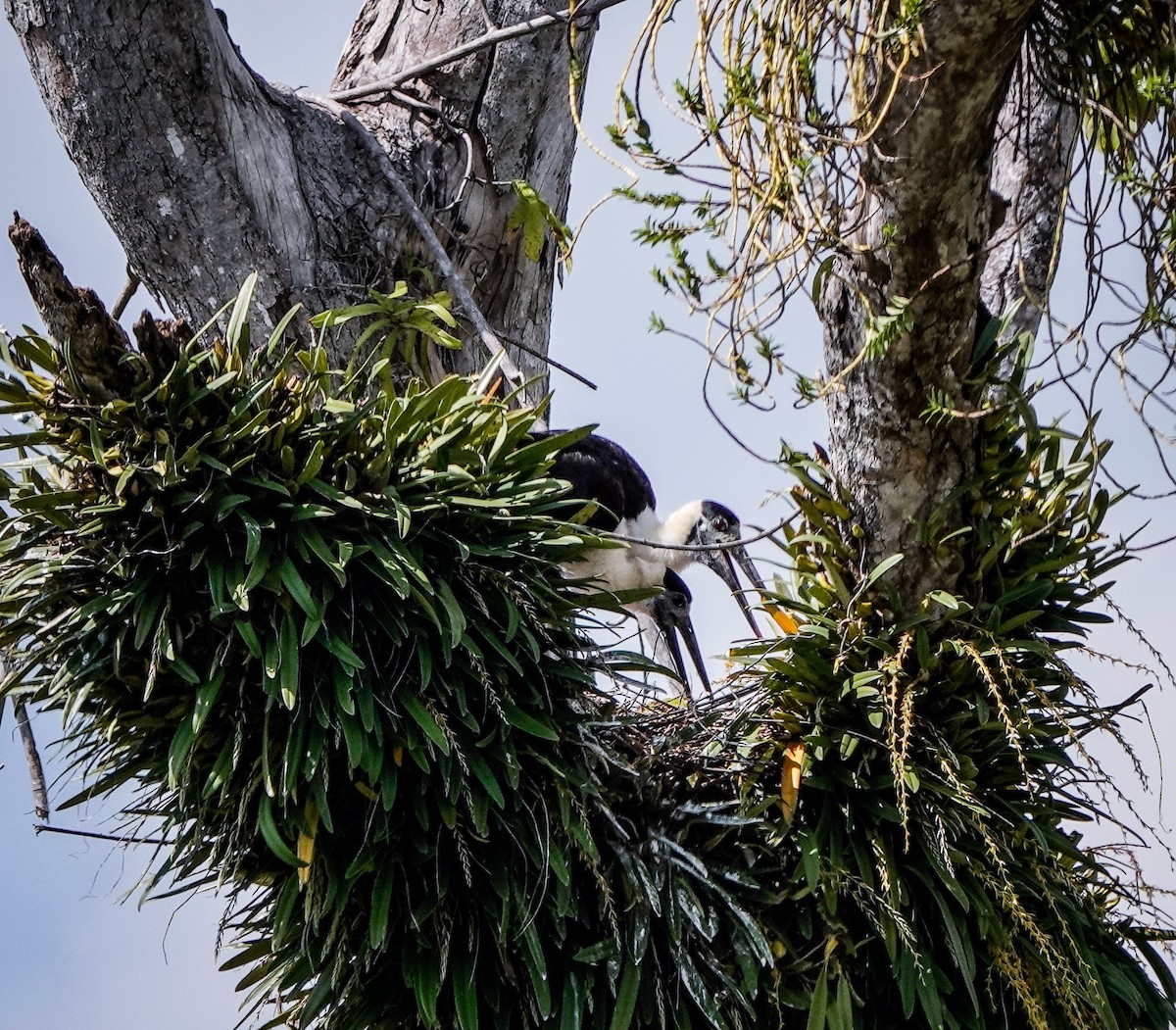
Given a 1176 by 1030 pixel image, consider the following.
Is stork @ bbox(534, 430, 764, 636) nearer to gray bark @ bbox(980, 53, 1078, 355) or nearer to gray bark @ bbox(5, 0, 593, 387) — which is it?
gray bark @ bbox(5, 0, 593, 387)

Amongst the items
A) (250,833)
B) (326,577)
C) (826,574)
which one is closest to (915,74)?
(826,574)

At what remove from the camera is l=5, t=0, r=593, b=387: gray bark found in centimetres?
286

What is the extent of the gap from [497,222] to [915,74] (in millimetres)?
1832

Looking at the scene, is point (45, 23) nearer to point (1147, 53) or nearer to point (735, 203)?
point (735, 203)

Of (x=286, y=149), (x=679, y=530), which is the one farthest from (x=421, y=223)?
(x=679, y=530)

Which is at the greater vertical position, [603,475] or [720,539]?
[720,539]

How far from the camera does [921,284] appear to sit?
2.24 metres

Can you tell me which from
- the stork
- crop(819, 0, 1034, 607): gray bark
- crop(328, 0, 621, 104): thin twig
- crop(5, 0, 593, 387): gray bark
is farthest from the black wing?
crop(328, 0, 621, 104): thin twig

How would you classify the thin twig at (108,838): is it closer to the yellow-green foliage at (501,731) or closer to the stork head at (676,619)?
the yellow-green foliage at (501,731)

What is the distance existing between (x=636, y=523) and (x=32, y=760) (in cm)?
186

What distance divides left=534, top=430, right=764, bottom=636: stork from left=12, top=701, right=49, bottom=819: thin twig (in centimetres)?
124

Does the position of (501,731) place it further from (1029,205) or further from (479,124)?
(479,124)

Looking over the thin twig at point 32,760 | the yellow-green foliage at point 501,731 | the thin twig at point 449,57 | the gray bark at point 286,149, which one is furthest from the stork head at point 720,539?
the thin twig at point 32,760

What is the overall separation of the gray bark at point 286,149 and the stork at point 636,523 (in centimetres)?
40
